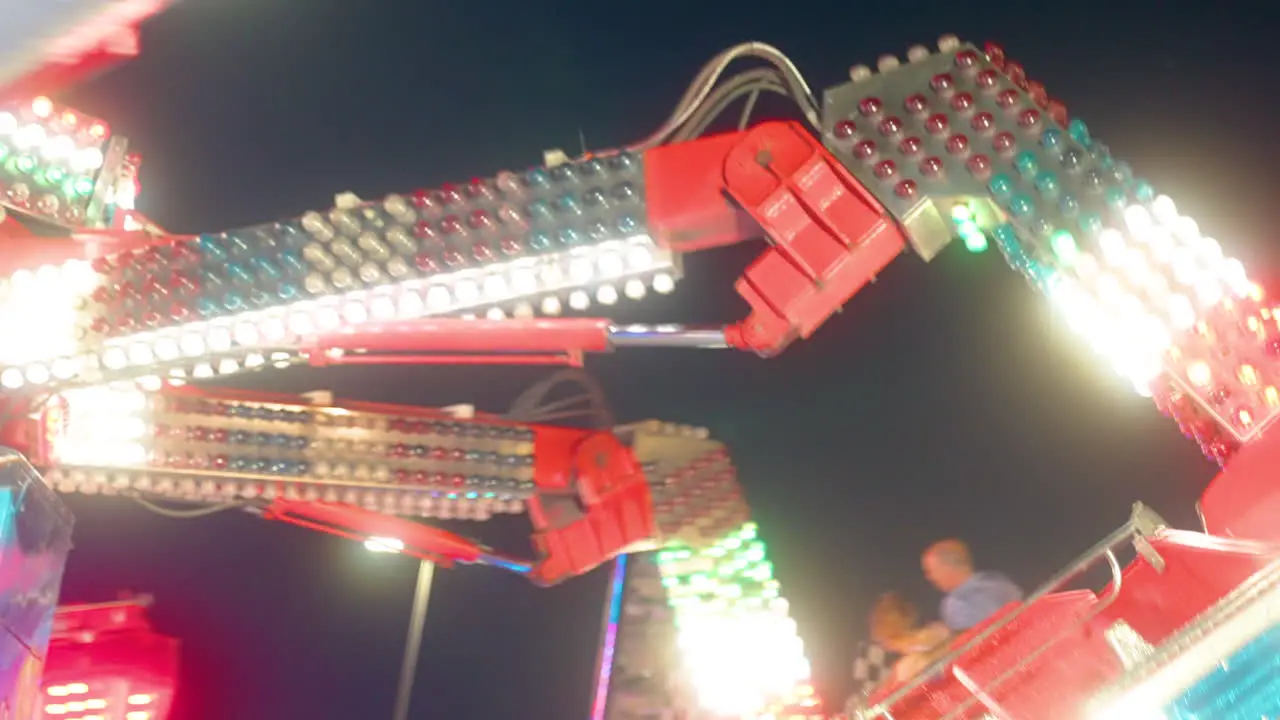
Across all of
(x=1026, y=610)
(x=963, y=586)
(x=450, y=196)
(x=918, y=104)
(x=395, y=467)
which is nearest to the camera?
(x=1026, y=610)

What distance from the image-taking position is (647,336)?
4.57 m

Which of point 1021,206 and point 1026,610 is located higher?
point 1021,206

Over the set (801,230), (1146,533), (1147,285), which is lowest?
(1146,533)

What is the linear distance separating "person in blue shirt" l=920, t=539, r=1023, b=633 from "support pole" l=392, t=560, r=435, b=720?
10.9ft

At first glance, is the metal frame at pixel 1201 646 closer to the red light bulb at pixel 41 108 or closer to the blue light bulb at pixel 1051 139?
the blue light bulb at pixel 1051 139

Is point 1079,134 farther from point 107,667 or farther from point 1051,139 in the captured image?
point 107,667

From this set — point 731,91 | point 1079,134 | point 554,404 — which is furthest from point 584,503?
point 1079,134

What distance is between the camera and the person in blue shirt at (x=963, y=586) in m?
6.62

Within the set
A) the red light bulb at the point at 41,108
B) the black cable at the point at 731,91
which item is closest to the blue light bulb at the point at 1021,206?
the black cable at the point at 731,91

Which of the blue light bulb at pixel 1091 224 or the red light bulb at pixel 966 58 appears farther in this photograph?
the red light bulb at pixel 966 58

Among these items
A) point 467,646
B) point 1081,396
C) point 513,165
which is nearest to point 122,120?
point 513,165

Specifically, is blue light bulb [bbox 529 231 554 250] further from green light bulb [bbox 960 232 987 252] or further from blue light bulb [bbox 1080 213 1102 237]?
blue light bulb [bbox 1080 213 1102 237]

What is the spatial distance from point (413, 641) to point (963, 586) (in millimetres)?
3699

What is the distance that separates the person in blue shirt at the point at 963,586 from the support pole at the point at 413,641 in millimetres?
3322
